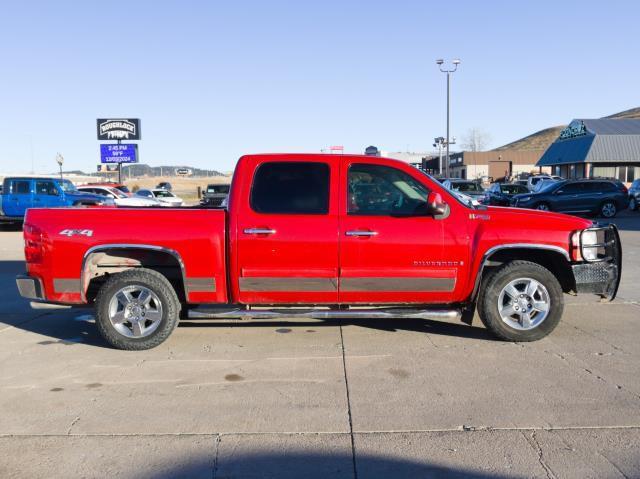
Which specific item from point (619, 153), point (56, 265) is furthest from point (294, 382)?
point (619, 153)

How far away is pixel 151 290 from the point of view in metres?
5.49

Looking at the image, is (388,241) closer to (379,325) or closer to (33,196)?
(379,325)

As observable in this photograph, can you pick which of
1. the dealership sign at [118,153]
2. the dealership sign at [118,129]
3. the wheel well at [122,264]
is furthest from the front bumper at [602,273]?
the dealership sign at [118,129]

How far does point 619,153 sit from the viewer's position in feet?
130

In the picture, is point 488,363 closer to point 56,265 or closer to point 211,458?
point 211,458

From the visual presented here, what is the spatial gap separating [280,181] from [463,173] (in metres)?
86.0

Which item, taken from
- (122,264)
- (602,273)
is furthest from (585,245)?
(122,264)

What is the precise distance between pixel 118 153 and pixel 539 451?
44.0 meters

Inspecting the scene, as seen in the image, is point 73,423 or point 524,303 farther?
point 524,303

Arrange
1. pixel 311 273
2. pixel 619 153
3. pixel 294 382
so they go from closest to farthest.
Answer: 1. pixel 294 382
2. pixel 311 273
3. pixel 619 153

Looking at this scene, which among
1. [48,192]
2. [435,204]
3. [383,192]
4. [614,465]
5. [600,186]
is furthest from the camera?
[600,186]

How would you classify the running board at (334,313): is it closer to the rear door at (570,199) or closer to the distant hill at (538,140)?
the rear door at (570,199)

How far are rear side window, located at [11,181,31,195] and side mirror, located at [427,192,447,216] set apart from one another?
19.4 metres

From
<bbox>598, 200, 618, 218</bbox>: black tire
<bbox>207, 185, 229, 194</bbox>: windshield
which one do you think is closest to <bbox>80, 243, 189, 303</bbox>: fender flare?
<bbox>207, 185, 229, 194</bbox>: windshield
